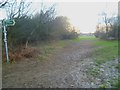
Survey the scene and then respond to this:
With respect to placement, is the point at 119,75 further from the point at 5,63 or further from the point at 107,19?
the point at 107,19

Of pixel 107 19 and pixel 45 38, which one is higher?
pixel 107 19

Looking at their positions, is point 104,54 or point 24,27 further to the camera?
point 24,27

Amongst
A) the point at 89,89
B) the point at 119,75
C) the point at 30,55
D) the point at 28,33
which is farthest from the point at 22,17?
the point at 89,89

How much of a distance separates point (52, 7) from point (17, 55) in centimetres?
1213

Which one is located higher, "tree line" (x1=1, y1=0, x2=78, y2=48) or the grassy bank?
"tree line" (x1=1, y1=0, x2=78, y2=48)

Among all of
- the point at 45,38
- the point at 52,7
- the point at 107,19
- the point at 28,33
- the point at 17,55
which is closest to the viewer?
the point at 17,55

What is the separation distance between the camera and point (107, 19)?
5297 cm

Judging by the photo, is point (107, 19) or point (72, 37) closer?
point (72, 37)

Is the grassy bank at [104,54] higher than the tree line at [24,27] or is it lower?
lower

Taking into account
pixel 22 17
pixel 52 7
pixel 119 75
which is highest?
Result: pixel 52 7

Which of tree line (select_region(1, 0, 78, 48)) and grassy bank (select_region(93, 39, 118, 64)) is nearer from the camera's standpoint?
grassy bank (select_region(93, 39, 118, 64))

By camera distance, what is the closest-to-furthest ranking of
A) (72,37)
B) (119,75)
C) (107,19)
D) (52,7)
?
(119,75) → (52,7) → (72,37) → (107,19)

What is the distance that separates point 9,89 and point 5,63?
201 inches

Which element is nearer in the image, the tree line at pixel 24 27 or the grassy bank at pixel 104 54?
the grassy bank at pixel 104 54
